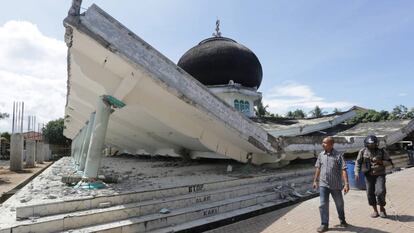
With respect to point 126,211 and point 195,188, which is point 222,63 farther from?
point 126,211

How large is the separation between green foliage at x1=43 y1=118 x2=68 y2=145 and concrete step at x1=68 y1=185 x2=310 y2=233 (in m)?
37.9

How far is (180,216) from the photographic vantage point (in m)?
5.25

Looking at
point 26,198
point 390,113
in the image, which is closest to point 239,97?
point 26,198

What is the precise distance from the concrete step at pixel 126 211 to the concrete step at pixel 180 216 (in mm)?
116

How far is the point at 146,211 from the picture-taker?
5184mm

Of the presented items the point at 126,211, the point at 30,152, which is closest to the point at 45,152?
the point at 30,152

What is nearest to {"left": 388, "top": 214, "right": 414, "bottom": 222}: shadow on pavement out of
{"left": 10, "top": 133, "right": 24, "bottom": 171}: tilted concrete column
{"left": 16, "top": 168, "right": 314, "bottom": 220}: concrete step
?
{"left": 16, "top": 168, "right": 314, "bottom": 220}: concrete step

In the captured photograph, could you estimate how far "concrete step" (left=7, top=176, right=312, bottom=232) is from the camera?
4.27 m

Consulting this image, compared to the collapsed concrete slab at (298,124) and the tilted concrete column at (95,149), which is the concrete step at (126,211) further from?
the collapsed concrete slab at (298,124)

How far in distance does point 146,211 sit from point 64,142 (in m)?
Answer: 38.9

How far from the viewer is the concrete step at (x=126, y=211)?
4.27 metres

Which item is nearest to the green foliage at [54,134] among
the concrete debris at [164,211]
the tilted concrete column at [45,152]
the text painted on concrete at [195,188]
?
the tilted concrete column at [45,152]

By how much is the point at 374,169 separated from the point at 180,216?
351 centimetres

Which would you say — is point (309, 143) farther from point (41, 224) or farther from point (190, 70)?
point (190, 70)
